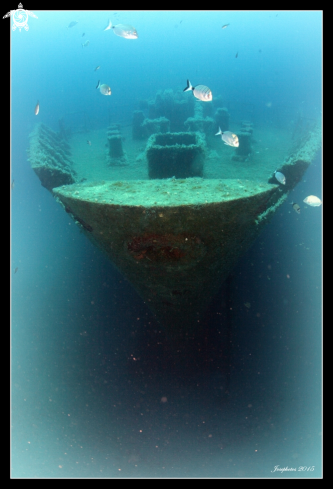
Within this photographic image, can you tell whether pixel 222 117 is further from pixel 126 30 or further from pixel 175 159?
pixel 126 30

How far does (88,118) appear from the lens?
12.9 meters

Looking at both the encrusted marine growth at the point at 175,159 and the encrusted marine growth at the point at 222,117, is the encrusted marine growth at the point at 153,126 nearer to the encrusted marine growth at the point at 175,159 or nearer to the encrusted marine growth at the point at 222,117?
the encrusted marine growth at the point at 222,117

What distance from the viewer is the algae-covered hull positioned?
3109 millimetres

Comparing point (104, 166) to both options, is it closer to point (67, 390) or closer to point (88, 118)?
point (88, 118)

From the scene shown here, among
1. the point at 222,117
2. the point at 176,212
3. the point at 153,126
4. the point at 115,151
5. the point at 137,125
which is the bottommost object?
the point at 176,212

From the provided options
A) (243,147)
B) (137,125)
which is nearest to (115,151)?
(137,125)

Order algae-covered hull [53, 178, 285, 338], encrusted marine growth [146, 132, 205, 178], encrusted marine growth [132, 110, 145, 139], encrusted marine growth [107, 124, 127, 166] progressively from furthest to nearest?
encrusted marine growth [132, 110, 145, 139]
encrusted marine growth [107, 124, 127, 166]
encrusted marine growth [146, 132, 205, 178]
algae-covered hull [53, 178, 285, 338]

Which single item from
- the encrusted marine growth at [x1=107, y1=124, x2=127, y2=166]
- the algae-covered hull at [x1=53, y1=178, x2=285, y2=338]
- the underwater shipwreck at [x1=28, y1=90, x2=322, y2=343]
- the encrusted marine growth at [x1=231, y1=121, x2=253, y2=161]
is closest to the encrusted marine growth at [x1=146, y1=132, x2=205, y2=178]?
the underwater shipwreck at [x1=28, y1=90, x2=322, y2=343]

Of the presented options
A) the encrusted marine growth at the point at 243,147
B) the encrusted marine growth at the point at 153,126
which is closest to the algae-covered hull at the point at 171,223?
the encrusted marine growth at the point at 243,147

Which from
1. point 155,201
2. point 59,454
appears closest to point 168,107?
point 155,201

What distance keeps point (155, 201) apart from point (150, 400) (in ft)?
23.0

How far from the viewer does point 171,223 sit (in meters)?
3.16

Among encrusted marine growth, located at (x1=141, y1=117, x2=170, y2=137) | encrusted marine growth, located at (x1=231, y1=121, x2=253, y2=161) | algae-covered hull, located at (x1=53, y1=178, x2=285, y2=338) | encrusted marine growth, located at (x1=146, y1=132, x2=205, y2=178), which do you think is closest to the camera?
algae-covered hull, located at (x1=53, y1=178, x2=285, y2=338)

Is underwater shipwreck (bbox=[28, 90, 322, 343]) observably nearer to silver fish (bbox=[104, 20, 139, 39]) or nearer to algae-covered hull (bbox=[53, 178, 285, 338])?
algae-covered hull (bbox=[53, 178, 285, 338])
